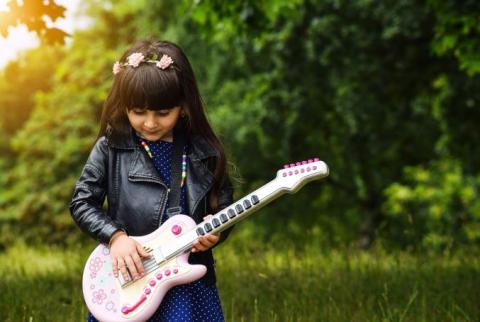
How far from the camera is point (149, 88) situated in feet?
10.0

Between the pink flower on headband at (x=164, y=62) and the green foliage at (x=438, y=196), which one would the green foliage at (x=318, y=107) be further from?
the pink flower on headband at (x=164, y=62)

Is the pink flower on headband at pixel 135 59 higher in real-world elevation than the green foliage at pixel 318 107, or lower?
lower

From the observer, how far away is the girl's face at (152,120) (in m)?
3.08

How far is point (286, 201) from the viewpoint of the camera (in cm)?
1562

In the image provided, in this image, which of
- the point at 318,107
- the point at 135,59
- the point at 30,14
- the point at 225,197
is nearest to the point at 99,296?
the point at 225,197

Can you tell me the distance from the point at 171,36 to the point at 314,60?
3115 mm

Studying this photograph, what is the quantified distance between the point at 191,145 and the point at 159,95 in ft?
0.98

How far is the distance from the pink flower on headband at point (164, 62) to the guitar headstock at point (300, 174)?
64cm

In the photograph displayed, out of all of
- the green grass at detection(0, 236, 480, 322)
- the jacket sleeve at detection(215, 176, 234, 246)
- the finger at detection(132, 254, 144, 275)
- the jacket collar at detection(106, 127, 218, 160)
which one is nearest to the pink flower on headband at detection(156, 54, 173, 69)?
the jacket collar at detection(106, 127, 218, 160)

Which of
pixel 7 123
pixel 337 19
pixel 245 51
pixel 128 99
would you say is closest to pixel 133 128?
pixel 128 99

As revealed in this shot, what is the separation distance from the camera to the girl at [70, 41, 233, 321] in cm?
304

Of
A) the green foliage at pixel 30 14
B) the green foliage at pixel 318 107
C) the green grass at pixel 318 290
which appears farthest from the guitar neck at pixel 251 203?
the green foliage at pixel 318 107

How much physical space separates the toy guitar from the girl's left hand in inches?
0.8

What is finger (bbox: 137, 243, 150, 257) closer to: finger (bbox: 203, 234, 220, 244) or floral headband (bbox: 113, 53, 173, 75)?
finger (bbox: 203, 234, 220, 244)
